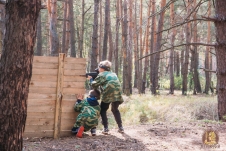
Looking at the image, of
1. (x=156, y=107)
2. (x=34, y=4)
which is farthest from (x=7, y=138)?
(x=156, y=107)

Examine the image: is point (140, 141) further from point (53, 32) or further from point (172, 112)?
point (53, 32)

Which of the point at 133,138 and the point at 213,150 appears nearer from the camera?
the point at 213,150

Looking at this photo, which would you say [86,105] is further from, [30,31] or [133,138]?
[30,31]

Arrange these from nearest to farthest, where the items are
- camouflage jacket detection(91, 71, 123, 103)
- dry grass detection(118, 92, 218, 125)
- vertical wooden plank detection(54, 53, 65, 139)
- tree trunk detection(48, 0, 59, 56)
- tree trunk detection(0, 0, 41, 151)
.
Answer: tree trunk detection(0, 0, 41, 151) → vertical wooden plank detection(54, 53, 65, 139) → camouflage jacket detection(91, 71, 123, 103) → dry grass detection(118, 92, 218, 125) → tree trunk detection(48, 0, 59, 56)

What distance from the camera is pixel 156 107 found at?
10469 mm

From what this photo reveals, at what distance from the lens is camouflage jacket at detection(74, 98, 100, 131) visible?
6016 millimetres

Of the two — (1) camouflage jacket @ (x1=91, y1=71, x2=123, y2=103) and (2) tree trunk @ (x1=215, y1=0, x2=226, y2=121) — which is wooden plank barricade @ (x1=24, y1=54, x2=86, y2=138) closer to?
(1) camouflage jacket @ (x1=91, y1=71, x2=123, y2=103)

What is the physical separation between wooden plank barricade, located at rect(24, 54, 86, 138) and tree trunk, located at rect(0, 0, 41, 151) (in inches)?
105

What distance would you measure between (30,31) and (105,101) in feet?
10.5

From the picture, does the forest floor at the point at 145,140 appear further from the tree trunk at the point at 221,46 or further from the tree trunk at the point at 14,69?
the tree trunk at the point at 14,69

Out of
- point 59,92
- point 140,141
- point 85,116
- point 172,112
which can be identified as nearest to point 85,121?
point 85,116

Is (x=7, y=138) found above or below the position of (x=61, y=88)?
below

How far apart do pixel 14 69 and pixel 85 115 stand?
303 cm

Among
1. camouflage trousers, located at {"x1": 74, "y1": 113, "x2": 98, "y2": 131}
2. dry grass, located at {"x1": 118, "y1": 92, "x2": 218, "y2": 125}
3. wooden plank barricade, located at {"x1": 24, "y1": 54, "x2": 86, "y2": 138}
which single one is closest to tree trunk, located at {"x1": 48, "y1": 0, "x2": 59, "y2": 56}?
dry grass, located at {"x1": 118, "y1": 92, "x2": 218, "y2": 125}
